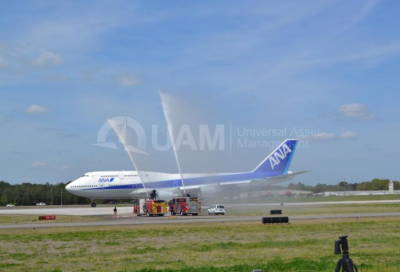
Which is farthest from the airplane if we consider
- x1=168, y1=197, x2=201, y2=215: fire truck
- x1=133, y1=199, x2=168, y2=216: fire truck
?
x1=133, y1=199, x2=168, y2=216: fire truck

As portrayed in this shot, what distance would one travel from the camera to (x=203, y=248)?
26.5 m

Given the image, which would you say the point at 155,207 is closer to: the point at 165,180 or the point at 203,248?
the point at 165,180

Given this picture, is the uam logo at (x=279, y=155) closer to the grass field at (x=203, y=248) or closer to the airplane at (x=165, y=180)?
the airplane at (x=165, y=180)

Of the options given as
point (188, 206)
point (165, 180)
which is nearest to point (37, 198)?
point (165, 180)

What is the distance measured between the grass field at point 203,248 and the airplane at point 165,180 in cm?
4236

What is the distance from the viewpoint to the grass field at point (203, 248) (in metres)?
20.8

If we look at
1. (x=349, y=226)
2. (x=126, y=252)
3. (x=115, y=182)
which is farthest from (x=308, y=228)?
(x=115, y=182)

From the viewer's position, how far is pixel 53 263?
22734 millimetres


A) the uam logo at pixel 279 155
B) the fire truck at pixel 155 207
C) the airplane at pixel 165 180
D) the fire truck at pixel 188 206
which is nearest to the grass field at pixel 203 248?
the fire truck at pixel 188 206

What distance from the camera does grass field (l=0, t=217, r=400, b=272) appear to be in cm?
2084

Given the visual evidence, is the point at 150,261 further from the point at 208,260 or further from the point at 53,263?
the point at 53,263

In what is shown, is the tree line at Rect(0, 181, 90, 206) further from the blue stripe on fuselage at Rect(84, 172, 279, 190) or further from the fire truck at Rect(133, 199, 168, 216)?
the fire truck at Rect(133, 199, 168, 216)

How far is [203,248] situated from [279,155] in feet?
220

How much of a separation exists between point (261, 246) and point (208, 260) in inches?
207
